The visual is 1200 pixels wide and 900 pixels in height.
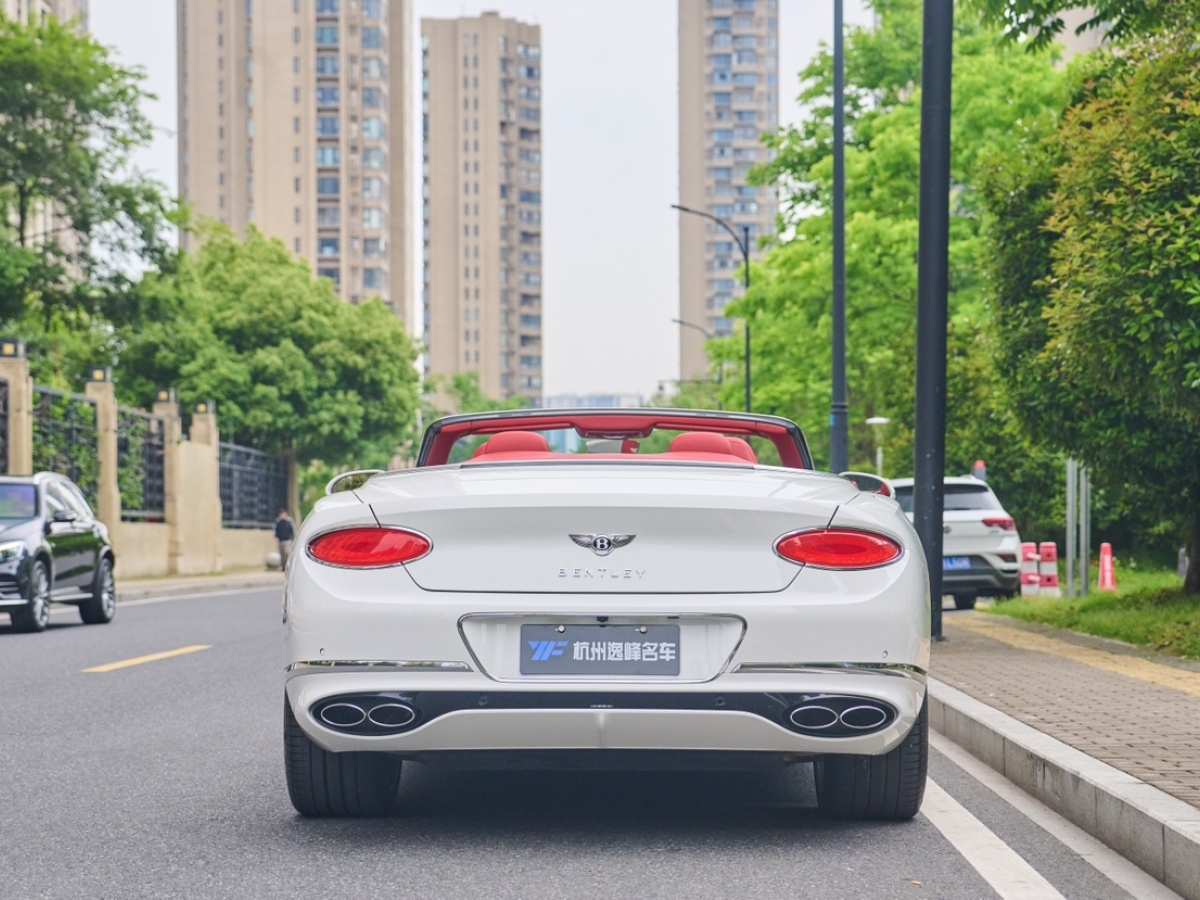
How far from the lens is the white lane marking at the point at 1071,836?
4.88m

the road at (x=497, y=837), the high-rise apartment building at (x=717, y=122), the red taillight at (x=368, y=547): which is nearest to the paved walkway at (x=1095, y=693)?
the road at (x=497, y=837)

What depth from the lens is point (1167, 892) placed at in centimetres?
482

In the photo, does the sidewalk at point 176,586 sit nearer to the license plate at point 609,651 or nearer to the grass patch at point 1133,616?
the grass patch at point 1133,616

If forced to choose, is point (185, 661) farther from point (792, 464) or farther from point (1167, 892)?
point (1167, 892)

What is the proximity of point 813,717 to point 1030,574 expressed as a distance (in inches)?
686

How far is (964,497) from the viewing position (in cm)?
1920

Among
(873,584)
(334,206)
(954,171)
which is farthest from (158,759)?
(334,206)

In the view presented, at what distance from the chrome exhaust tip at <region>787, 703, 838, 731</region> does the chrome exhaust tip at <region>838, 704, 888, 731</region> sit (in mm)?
32

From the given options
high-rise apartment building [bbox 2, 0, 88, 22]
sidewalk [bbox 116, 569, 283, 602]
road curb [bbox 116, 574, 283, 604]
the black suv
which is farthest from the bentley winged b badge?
high-rise apartment building [bbox 2, 0, 88, 22]

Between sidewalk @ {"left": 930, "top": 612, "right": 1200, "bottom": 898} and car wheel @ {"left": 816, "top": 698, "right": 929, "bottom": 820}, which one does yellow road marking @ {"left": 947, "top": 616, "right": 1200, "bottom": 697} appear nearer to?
sidewalk @ {"left": 930, "top": 612, "right": 1200, "bottom": 898}

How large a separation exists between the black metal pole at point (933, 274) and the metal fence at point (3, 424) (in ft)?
62.4

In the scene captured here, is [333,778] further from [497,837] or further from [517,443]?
[517,443]

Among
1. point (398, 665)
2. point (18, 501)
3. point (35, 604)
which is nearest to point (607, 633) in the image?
point (398, 665)

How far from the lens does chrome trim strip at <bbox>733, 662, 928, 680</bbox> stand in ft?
16.7
